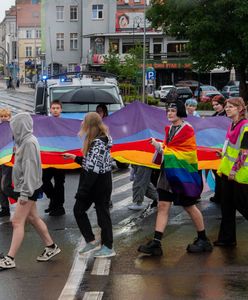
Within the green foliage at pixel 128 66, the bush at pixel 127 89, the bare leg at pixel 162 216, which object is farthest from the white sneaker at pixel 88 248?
the green foliage at pixel 128 66

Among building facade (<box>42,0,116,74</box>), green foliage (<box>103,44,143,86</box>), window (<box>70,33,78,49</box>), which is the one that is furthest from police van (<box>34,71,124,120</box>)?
window (<box>70,33,78,49</box>)

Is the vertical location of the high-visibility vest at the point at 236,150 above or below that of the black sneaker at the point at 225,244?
above

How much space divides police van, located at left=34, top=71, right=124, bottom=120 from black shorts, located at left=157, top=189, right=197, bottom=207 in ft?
29.2

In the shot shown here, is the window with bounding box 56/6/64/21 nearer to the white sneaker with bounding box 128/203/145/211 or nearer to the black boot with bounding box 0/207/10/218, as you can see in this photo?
the white sneaker with bounding box 128/203/145/211

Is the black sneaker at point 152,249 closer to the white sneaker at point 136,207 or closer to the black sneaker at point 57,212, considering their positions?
the black sneaker at point 57,212

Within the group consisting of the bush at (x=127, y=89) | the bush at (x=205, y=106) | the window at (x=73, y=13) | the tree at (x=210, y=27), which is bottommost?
the bush at (x=205, y=106)

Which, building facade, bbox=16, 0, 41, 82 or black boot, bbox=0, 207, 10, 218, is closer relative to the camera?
black boot, bbox=0, 207, 10, 218

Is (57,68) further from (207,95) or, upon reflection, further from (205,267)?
(205,267)

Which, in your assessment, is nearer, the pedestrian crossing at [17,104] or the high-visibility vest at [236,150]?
the high-visibility vest at [236,150]

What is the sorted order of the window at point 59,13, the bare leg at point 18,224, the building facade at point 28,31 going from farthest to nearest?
1. the building facade at point 28,31
2. the window at point 59,13
3. the bare leg at point 18,224

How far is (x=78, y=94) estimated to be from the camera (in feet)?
54.4

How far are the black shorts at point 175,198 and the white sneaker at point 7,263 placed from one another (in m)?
1.83

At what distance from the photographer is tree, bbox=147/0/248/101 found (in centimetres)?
3716

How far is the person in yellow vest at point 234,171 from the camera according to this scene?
7.30m
